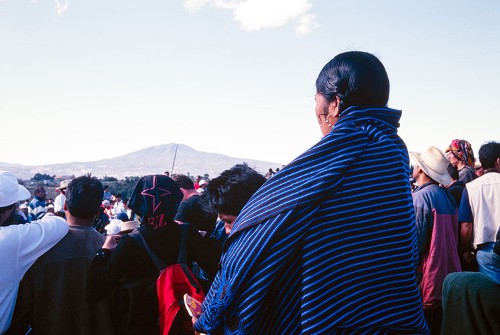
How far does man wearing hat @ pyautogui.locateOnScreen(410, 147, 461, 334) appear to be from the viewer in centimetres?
393

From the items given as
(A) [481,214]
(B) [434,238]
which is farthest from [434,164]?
(B) [434,238]

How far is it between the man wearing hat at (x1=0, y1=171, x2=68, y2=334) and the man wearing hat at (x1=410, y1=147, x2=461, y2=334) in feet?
11.1

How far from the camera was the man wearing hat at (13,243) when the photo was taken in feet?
7.36

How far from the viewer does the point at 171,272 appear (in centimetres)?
230

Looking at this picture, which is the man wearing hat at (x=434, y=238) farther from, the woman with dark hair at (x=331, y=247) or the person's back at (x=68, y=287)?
the person's back at (x=68, y=287)

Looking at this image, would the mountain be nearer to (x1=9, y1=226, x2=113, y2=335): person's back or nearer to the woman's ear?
(x1=9, y1=226, x2=113, y2=335): person's back

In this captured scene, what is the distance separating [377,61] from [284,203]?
2.24 feet

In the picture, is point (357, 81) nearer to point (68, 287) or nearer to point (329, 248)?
point (329, 248)

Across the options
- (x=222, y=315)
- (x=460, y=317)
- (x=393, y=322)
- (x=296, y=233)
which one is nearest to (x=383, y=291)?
(x=393, y=322)

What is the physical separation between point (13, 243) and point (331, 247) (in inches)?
77.9

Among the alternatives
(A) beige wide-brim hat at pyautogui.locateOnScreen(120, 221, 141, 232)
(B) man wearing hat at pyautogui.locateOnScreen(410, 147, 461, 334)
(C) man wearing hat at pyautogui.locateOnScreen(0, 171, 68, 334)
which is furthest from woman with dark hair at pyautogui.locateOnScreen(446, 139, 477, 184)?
(C) man wearing hat at pyautogui.locateOnScreen(0, 171, 68, 334)

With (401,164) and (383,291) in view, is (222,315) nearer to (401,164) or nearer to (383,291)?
(383,291)

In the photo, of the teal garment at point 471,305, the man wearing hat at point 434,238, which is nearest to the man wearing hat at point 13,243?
the teal garment at point 471,305

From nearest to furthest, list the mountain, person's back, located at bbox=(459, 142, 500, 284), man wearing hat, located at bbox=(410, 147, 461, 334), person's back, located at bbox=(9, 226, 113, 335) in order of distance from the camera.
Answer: person's back, located at bbox=(9, 226, 113, 335), person's back, located at bbox=(459, 142, 500, 284), man wearing hat, located at bbox=(410, 147, 461, 334), the mountain
